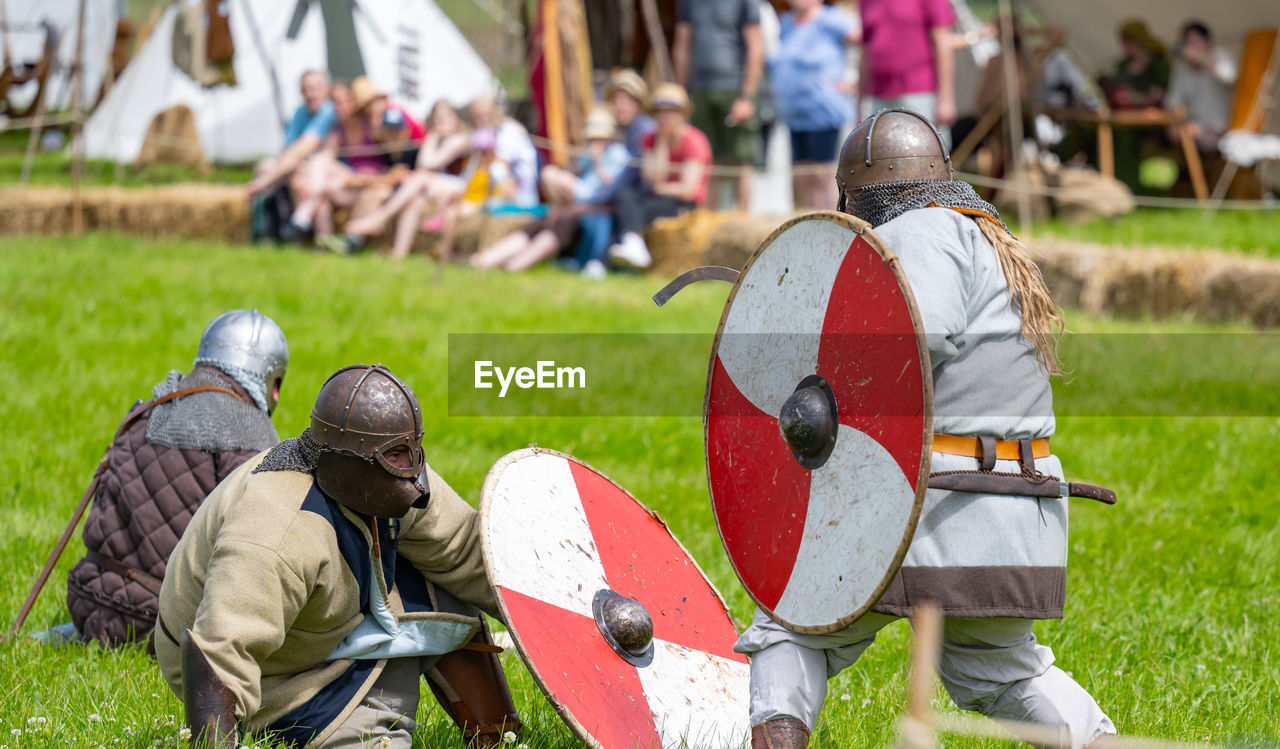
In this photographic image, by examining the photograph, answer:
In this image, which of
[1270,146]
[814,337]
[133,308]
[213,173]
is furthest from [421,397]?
[213,173]

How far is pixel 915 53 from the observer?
956 cm

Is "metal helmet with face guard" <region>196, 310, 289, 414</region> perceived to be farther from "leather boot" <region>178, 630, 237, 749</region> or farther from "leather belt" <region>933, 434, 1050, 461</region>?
"leather belt" <region>933, 434, 1050, 461</region>

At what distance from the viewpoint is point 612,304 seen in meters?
8.98

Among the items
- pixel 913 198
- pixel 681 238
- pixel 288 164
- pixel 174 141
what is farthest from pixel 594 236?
pixel 913 198

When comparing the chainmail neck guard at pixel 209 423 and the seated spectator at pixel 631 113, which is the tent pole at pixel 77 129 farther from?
the chainmail neck guard at pixel 209 423

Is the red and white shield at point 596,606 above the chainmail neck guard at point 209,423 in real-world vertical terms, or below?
below

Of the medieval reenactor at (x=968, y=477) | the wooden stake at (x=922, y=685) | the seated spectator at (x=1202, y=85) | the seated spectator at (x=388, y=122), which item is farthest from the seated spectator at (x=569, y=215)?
the wooden stake at (x=922, y=685)

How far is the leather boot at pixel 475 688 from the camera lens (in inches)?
134

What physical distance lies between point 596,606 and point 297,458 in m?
0.78

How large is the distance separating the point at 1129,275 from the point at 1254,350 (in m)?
1.22

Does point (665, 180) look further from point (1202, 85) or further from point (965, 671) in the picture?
point (965, 671)

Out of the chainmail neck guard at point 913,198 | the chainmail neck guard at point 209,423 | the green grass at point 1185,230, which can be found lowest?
the green grass at point 1185,230

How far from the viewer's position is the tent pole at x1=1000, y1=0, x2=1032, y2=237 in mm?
11258

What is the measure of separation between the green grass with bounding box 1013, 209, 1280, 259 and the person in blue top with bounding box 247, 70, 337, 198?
246 inches
